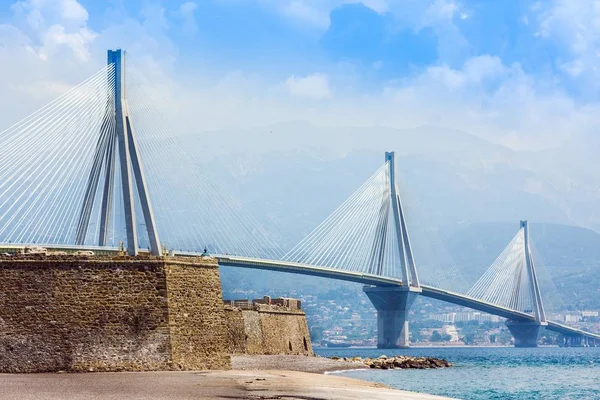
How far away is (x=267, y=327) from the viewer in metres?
37.7

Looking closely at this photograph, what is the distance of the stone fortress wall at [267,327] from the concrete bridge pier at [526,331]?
65.9 m

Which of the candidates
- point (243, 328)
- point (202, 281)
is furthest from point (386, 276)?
point (202, 281)

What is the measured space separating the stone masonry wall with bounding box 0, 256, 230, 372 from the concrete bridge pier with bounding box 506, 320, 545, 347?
86.8 meters

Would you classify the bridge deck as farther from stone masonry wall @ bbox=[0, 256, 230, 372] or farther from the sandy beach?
the sandy beach

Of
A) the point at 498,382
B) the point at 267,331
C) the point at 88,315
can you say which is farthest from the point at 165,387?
the point at 498,382

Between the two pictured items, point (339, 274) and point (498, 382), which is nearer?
point (498, 382)

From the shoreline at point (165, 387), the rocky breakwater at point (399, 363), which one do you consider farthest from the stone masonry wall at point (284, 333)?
the shoreline at point (165, 387)

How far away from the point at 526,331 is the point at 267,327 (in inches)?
2954

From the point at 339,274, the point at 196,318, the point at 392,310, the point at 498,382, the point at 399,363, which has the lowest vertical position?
the point at 498,382

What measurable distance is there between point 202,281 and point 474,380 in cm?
1998

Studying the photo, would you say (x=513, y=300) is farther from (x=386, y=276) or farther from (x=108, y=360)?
(x=108, y=360)

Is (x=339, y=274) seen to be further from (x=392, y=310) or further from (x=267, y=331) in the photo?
(x=267, y=331)

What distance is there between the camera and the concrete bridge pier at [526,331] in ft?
353

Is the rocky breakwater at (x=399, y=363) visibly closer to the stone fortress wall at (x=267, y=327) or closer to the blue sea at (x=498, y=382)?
the blue sea at (x=498, y=382)
